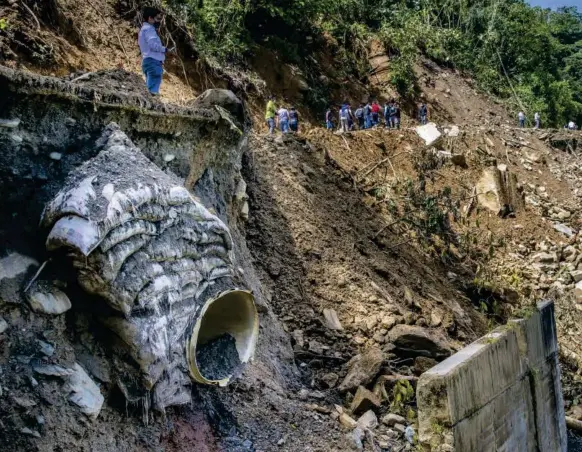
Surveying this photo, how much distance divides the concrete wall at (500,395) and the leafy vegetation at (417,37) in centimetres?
797

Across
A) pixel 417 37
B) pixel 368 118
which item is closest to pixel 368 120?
pixel 368 118

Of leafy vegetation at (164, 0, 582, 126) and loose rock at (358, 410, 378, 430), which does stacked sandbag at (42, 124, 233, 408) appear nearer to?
loose rock at (358, 410, 378, 430)

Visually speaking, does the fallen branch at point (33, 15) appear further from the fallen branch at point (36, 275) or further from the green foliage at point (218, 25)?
the fallen branch at point (36, 275)

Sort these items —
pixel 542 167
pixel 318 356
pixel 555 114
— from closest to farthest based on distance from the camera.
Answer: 1. pixel 318 356
2. pixel 542 167
3. pixel 555 114

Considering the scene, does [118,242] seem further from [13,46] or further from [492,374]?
[13,46]

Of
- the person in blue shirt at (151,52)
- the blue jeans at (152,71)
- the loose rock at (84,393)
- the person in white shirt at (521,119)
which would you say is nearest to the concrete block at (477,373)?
the loose rock at (84,393)

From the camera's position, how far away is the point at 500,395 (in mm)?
6730

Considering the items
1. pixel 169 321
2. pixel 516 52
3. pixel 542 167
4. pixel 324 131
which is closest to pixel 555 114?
pixel 516 52

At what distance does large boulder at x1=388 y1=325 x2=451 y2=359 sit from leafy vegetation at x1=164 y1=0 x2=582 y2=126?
7.79 metres

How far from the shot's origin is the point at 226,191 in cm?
652

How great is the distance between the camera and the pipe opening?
442cm

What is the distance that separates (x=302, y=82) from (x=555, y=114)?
1414 cm

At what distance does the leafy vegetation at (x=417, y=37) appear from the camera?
47.8 ft

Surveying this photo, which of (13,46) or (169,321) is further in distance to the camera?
(13,46)
